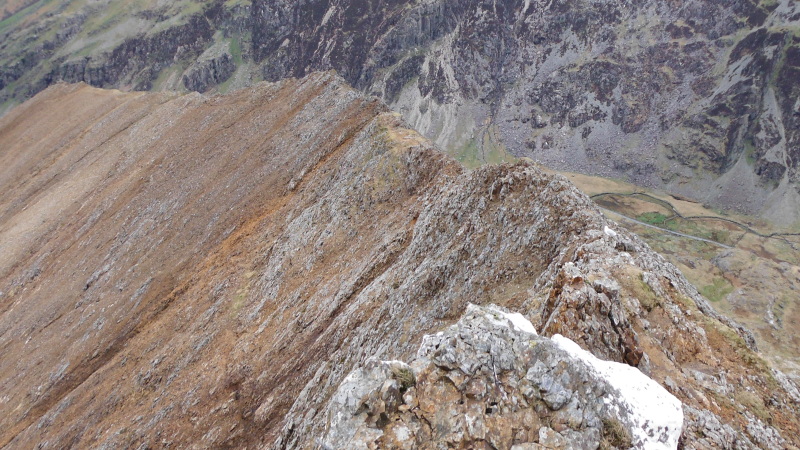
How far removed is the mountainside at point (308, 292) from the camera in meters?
15.9

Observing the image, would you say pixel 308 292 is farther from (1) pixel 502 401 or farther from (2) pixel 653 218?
(2) pixel 653 218

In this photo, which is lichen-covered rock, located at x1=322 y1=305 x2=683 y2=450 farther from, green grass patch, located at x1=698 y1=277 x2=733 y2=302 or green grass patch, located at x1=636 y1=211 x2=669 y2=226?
green grass patch, located at x1=636 y1=211 x2=669 y2=226

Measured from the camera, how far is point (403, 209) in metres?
39.1

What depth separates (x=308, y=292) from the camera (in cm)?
3797

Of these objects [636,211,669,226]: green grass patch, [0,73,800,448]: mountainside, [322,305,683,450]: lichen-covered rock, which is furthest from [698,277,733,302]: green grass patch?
[322,305,683,450]: lichen-covered rock

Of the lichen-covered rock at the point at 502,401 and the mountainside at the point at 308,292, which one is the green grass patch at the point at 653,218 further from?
the lichen-covered rock at the point at 502,401

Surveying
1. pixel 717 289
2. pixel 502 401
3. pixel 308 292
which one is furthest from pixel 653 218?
pixel 502 401

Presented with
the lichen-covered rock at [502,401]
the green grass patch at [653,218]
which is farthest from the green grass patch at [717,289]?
the lichen-covered rock at [502,401]

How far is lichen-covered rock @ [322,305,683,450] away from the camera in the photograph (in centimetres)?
1329

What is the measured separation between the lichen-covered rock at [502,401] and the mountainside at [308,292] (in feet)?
0.31

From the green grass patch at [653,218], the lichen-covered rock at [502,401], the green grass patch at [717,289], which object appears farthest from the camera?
the green grass patch at [653,218]

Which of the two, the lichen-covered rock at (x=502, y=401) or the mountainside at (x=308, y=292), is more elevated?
the lichen-covered rock at (x=502, y=401)

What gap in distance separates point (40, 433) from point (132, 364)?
9.48 m

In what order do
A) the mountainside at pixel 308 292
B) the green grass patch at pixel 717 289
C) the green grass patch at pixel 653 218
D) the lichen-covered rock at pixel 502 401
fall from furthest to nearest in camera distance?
1. the green grass patch at pixel 653 218
2. the green grass patch at pixel 717 289
3. the mountainside at pixel 308 292
4. the lichen-covered rock at pixel 502 401
